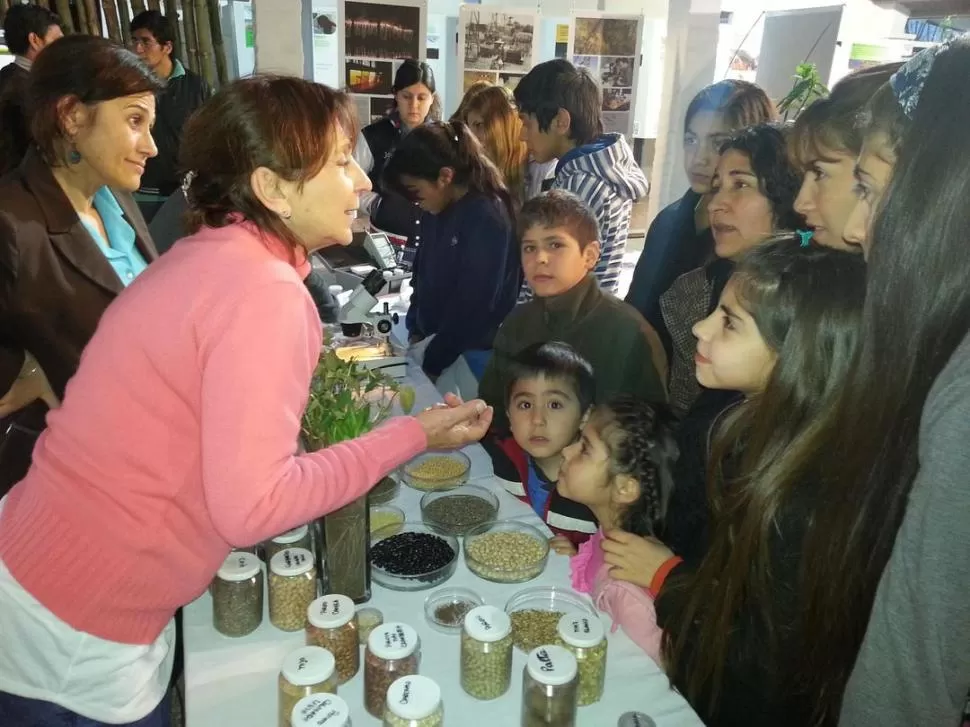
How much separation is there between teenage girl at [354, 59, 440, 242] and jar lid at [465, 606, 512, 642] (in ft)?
7.57

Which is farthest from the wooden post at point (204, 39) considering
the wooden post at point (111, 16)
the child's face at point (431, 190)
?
the child's face at point (431, 190)

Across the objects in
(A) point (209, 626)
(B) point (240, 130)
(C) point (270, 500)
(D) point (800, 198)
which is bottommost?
(A) point (209, 626)

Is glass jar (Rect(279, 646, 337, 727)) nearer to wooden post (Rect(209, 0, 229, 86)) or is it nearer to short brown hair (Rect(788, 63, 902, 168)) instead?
short brown hair (Rect(788, 63, 902, 168))

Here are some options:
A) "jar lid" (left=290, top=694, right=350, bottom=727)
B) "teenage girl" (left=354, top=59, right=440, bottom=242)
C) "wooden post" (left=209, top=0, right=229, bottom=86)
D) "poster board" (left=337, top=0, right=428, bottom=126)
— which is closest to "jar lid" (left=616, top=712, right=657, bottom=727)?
"jar lid" (left=290, top=694, right=350, bottom=727)

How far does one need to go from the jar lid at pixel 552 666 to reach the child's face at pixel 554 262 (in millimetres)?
1218

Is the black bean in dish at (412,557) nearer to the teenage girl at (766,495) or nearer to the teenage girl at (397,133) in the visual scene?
the teenage girl at (766,495)

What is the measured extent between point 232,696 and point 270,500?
1.11ft

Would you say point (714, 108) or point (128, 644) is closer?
point (128, 644)

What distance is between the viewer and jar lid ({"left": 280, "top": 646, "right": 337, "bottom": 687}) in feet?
2.85

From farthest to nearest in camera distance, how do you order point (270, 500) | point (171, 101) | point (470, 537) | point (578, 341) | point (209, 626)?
point (171, 101), point (578, 341), point (470, 537), point (209, 626), point (270, 500)

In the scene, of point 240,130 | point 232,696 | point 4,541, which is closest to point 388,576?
point 232,696

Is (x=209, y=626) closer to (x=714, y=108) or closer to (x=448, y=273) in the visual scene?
(x=448, y=273)

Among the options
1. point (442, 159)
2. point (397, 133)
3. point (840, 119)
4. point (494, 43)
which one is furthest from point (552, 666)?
point (494, 43)

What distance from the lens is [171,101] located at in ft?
10.5
